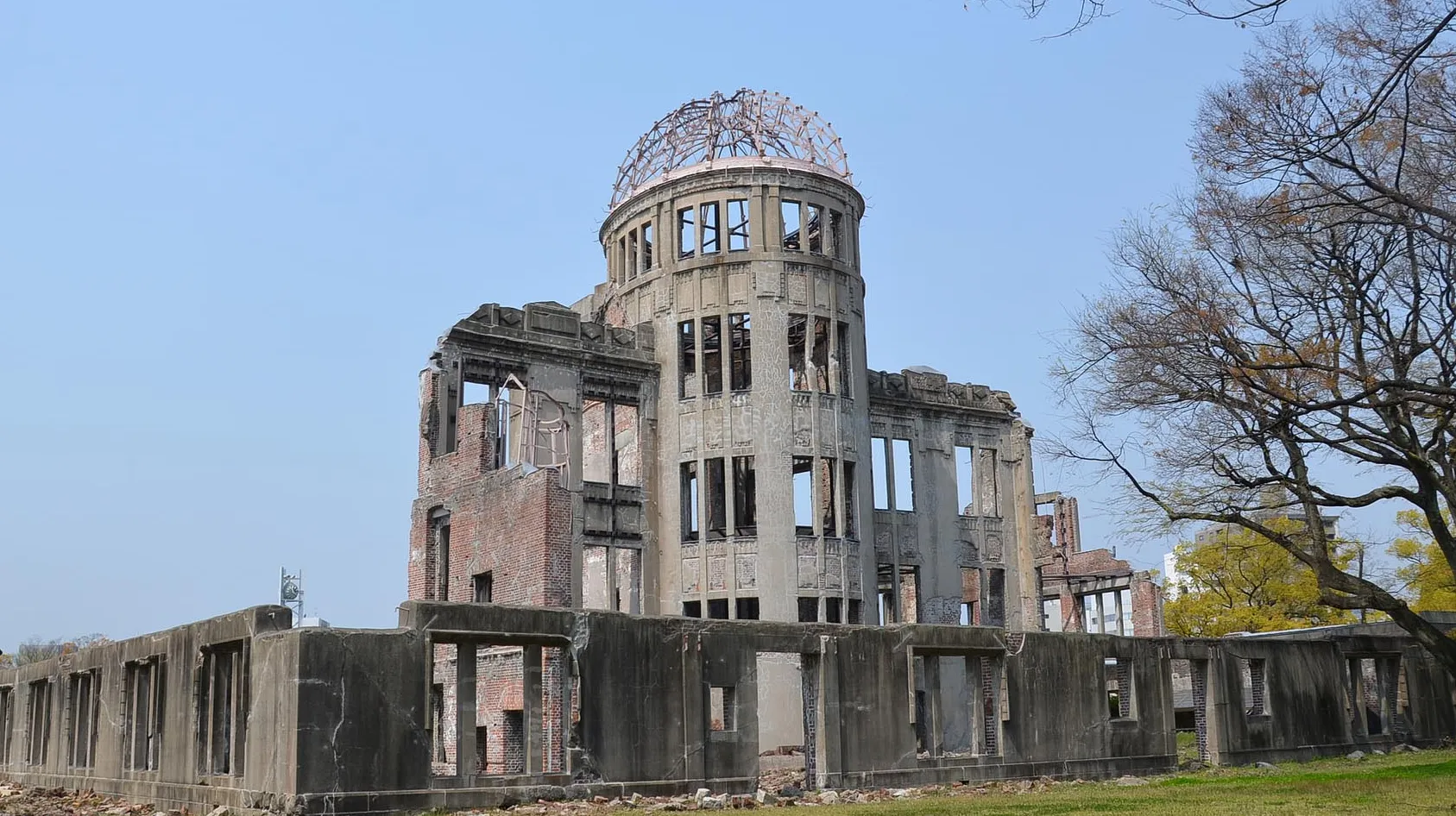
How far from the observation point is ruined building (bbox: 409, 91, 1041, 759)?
28.3m

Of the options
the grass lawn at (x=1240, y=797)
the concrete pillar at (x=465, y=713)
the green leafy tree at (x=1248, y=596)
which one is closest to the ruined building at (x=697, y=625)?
the concrete pillar at (x=465, y=713)

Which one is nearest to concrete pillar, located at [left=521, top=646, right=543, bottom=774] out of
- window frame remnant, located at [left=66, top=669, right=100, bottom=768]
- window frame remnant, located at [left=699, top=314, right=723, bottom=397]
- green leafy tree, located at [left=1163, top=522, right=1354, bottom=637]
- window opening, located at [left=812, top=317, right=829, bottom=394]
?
window frame remnant, located at [left=66, top=669, right=100, bottom=768]

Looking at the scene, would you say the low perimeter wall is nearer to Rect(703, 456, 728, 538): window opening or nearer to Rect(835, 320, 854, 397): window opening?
Rect(703, 456, 728, 538): window opening

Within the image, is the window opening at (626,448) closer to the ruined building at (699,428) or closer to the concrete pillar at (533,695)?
the ruined building at (699,428)

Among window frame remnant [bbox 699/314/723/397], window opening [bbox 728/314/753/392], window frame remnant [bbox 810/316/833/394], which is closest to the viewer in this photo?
window opening [bbox 728/314/753/392]

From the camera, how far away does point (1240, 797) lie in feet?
47.0

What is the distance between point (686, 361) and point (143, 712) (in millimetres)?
16072

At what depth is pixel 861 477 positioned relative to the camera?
1235 inches

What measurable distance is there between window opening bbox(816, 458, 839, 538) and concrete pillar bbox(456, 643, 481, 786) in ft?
47.6

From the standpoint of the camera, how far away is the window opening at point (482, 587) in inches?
1099

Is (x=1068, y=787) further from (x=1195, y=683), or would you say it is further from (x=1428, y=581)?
(x=1428, y=581)

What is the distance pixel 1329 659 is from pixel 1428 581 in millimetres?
24993

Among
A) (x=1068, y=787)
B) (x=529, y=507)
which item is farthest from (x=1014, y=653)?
(x=529, y=507)

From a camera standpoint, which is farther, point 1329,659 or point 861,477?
point 861,477
